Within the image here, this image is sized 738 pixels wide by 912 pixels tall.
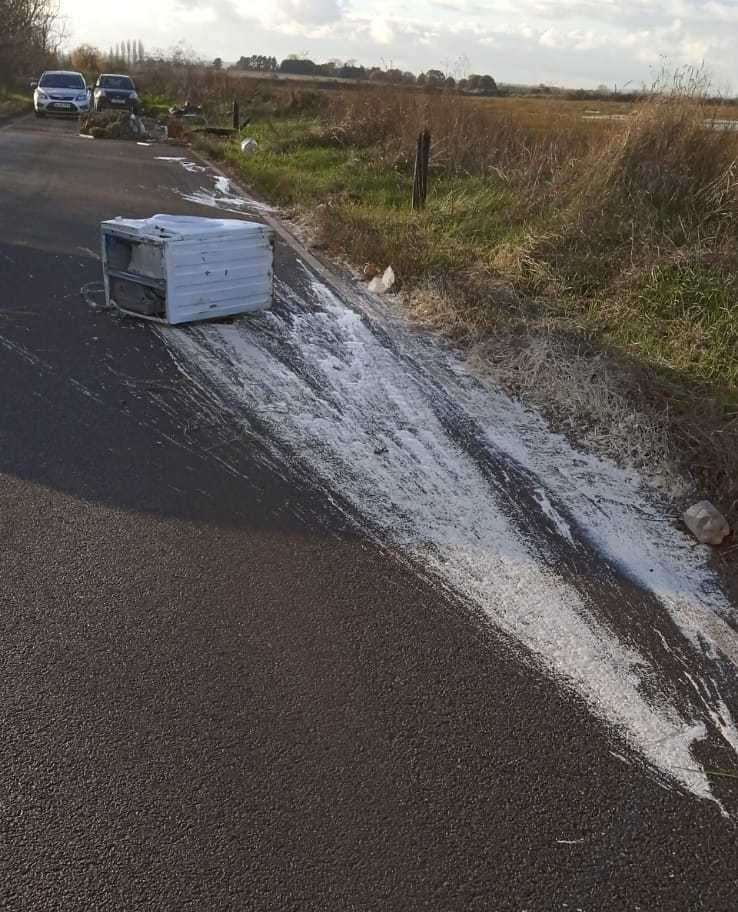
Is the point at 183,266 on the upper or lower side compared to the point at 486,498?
upper

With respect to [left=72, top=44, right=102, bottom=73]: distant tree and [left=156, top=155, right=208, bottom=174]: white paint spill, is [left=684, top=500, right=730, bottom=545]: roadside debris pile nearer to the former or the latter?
[left=156, top=155, right=208, bottom=174]: white paint spill

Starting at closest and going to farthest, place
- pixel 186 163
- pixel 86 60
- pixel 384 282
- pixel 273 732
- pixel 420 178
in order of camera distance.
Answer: pixel 273 732, pixel 384 282, pixel 420 178, pixel 186 163, pixel 86 60

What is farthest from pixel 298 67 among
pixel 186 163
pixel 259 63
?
pixel 186 163

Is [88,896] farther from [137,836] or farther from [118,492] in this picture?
[118,492]

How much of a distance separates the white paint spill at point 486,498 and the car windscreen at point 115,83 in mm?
26472

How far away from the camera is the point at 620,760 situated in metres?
2.72

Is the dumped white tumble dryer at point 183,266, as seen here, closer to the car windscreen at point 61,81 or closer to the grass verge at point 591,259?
the grass verge at point 591,259

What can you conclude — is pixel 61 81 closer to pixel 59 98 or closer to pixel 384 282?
pixel 59 98

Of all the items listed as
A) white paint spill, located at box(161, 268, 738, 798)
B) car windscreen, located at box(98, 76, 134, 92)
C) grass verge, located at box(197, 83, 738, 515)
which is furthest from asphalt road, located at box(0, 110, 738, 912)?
car windscreen, located at box(98, 76, 134, 92)

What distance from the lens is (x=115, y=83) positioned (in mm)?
29281

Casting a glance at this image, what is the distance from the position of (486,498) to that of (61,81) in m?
30.4

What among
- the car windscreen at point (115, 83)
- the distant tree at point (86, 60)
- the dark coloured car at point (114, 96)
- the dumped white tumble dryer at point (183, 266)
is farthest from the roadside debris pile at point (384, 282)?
the distant tree at point (86, 60)

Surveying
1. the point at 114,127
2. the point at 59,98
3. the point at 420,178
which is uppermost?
the point at 59,98

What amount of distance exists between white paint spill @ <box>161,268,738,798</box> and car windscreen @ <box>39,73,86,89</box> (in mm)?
26742
